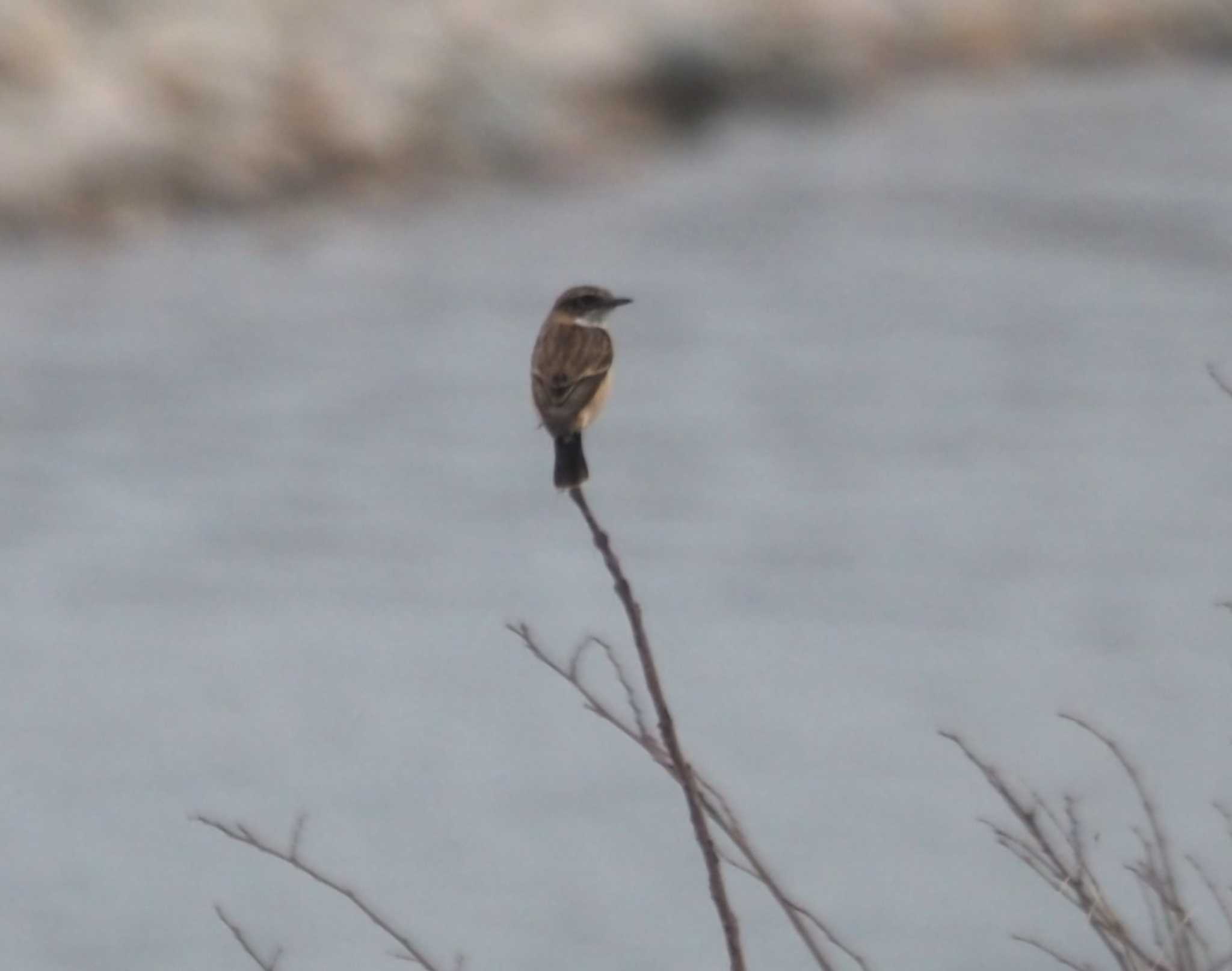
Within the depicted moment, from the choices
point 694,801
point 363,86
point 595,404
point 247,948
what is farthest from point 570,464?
point 363,86

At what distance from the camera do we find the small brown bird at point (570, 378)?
4.29 meters

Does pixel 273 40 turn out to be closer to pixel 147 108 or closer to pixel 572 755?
pixel 147 108

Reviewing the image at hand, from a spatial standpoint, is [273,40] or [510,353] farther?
[273,40]

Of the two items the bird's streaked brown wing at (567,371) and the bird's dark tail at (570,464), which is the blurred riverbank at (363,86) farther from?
the bird's dark tail at (570,464)

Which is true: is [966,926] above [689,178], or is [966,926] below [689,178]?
below

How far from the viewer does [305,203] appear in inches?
648

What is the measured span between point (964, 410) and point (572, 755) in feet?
16.7

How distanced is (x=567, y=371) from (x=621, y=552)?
255 inches

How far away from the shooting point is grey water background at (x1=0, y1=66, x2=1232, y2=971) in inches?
321

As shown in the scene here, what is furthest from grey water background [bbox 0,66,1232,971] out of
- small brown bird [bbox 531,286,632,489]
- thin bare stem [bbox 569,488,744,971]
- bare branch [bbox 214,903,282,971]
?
thin bare stem [bbox 569,488,744,971]

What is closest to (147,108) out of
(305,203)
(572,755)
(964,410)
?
(305,203)

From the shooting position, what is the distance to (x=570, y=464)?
404cm

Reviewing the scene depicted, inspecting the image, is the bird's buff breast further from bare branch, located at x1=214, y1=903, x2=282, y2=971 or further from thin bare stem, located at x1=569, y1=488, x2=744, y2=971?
thin bare stem, located at x1=569, y1=488, x2=744, y2=971

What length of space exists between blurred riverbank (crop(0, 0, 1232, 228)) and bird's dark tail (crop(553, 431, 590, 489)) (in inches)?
459
